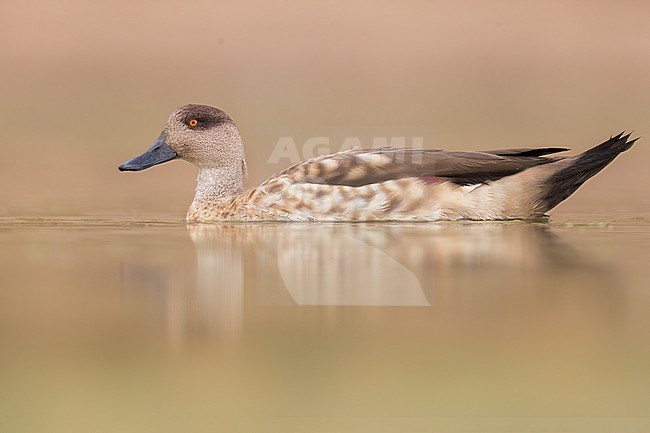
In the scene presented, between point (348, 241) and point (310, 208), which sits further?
point (310, 208)

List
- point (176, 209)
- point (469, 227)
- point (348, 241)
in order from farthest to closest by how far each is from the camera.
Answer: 1. point (176, 209)
2. point (469, 227)
3. point (348, 241)

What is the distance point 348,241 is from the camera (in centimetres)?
806

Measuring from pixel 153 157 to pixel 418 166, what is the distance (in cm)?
218

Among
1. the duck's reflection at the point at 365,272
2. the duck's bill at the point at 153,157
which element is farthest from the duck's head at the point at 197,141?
the duck's reflection at the point at 365,272

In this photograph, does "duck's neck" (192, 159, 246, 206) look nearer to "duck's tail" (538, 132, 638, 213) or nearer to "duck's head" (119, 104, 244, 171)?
"duck's head" (119, 104, 244, 171)

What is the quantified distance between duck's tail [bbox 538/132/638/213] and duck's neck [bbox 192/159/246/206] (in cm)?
250

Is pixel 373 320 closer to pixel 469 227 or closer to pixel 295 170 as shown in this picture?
pixel 469 227

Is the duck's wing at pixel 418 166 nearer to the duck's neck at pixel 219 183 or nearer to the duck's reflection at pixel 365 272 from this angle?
the duck's neck at pixel 219 183

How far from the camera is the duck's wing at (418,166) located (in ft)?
30.8

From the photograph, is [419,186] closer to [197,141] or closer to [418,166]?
[418,166]

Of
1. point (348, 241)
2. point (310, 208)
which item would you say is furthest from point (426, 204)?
point (348, 241)

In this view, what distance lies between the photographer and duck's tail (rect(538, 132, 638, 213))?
9.15 meters

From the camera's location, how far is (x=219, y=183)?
995 centimetres

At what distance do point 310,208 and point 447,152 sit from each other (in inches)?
47.6
